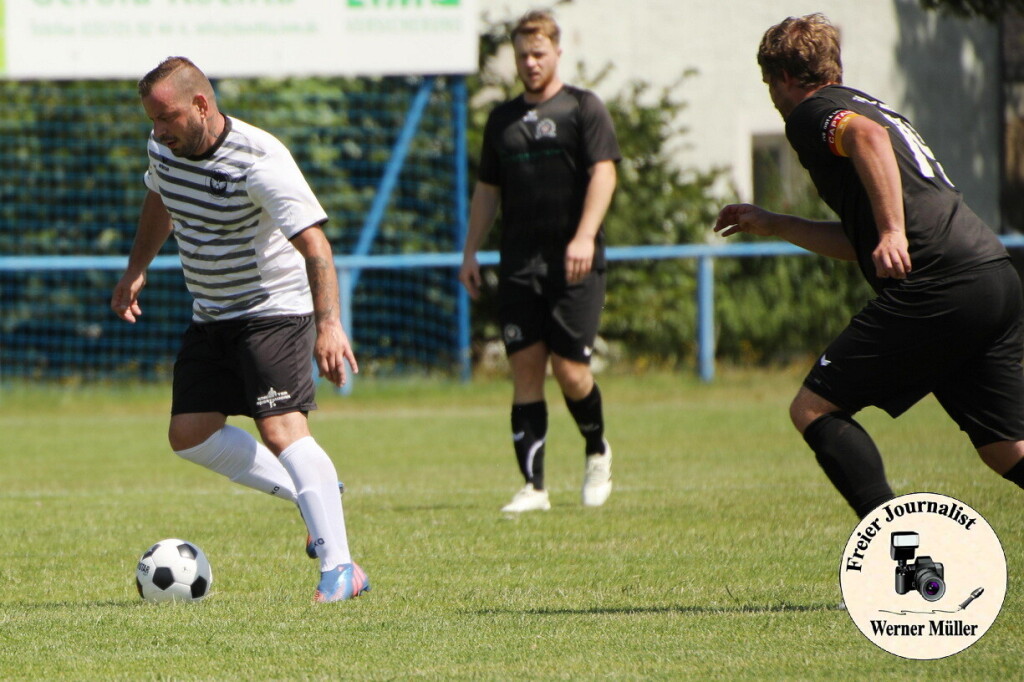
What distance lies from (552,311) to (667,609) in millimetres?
2909

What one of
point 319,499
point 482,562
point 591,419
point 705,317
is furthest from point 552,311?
point 705,317

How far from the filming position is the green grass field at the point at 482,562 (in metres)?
4.16

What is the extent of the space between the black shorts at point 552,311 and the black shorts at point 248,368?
2.22 metres

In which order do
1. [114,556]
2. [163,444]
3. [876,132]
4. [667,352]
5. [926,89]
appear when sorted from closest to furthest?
[876,132] → [114,556] → [163,444] → [667,352] → [926,89]

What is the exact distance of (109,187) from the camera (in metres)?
16.1

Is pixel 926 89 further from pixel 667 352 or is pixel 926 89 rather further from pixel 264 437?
pixel 264 437

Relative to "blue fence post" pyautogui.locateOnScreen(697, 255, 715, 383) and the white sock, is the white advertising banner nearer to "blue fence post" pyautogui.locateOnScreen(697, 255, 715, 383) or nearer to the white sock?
"blue fence post" pyautogui.locateOnScreen(697, 255, 715, 383)

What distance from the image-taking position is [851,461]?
15.0 feet

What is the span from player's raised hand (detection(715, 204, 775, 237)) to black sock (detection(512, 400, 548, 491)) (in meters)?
2.51

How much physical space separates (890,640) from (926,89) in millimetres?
17295

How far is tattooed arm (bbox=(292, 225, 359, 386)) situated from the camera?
16.1 ft

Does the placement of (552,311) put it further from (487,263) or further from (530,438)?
(487,263)

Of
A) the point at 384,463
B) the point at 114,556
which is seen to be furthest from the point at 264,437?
the point at 384,463

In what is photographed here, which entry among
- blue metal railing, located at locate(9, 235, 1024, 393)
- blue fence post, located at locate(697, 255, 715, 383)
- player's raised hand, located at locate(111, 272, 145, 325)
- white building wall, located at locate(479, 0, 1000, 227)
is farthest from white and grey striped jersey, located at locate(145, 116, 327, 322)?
white building wall, located at locate(479, 0, 1000, 227)
